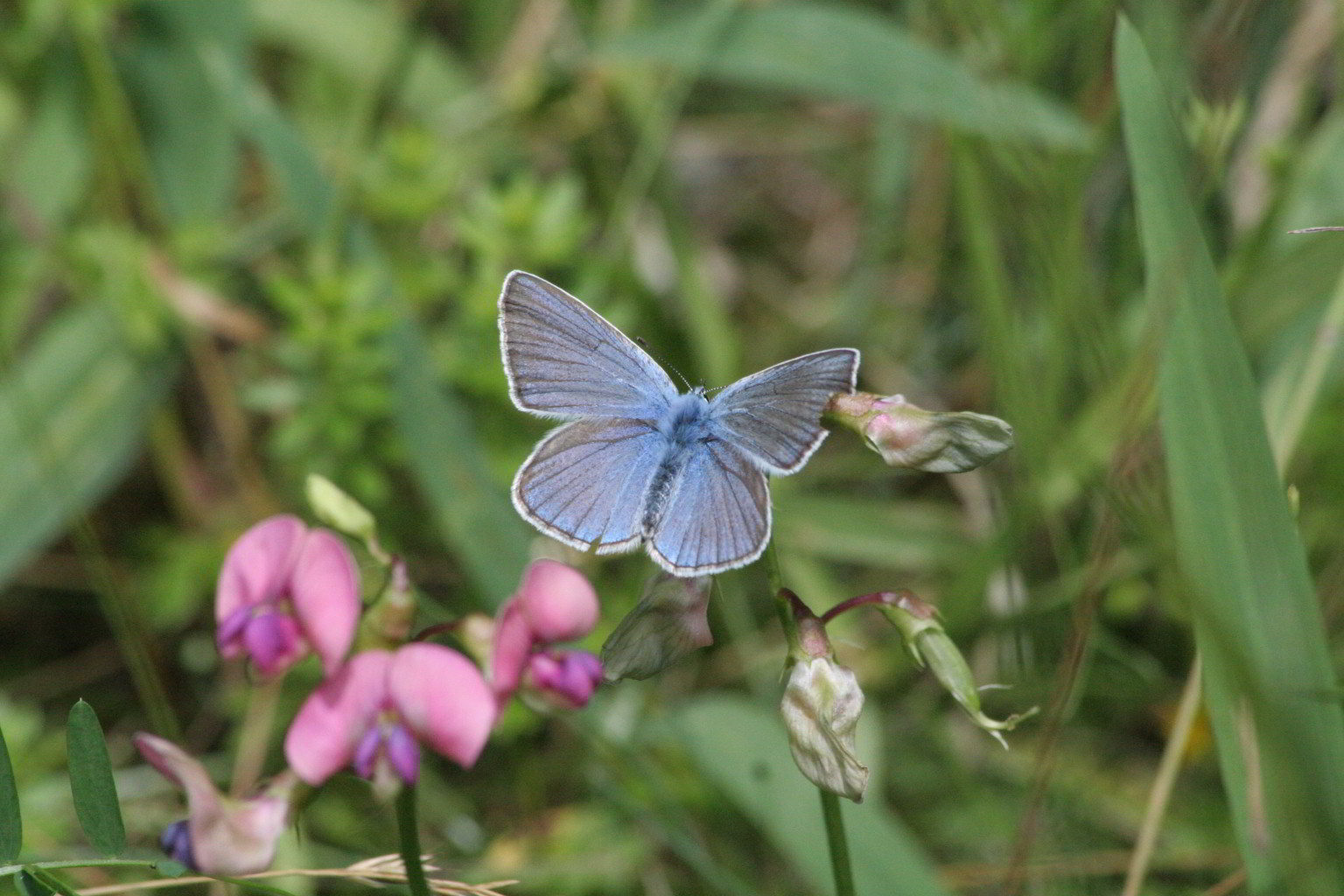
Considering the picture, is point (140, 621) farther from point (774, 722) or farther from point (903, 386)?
point (903, 386)

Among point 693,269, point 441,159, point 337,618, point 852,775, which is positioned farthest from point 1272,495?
point 441,159

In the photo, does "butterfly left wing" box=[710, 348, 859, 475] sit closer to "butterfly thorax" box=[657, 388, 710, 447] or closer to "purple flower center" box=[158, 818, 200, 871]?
"butterfly thorax" box=[657, 388, 710, 447]

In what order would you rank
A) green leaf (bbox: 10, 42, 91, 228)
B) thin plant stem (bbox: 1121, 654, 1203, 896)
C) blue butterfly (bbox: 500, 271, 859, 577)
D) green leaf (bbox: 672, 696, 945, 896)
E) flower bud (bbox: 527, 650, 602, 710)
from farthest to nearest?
green leaf (bbox: 10, 42, 91, 228) < green leaf (bbox: 672, 696, 945, 896) < thin plant stem (bbox: 1121, 654, 1203, 896) < flower bud (bbox: 527, 650, 602, 710) < blue butterfly (bbox: 500, 271, 859, 577)

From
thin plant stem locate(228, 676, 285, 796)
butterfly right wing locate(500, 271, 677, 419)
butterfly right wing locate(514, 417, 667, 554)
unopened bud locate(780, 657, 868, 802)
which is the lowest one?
thin plant stem locate(228, 676, 285, 796)

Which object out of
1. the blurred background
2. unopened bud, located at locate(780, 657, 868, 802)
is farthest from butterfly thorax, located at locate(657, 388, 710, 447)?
the blurred background

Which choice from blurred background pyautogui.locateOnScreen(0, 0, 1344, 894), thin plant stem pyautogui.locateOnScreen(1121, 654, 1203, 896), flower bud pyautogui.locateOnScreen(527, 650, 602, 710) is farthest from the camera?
blurred background pyautogui.locateOnScreen(0, 0, 1344, 894)

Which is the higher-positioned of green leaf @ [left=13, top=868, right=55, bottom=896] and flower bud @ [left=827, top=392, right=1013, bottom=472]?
flower bud @ [left=827, top=392, right=1013, bottom=472]
